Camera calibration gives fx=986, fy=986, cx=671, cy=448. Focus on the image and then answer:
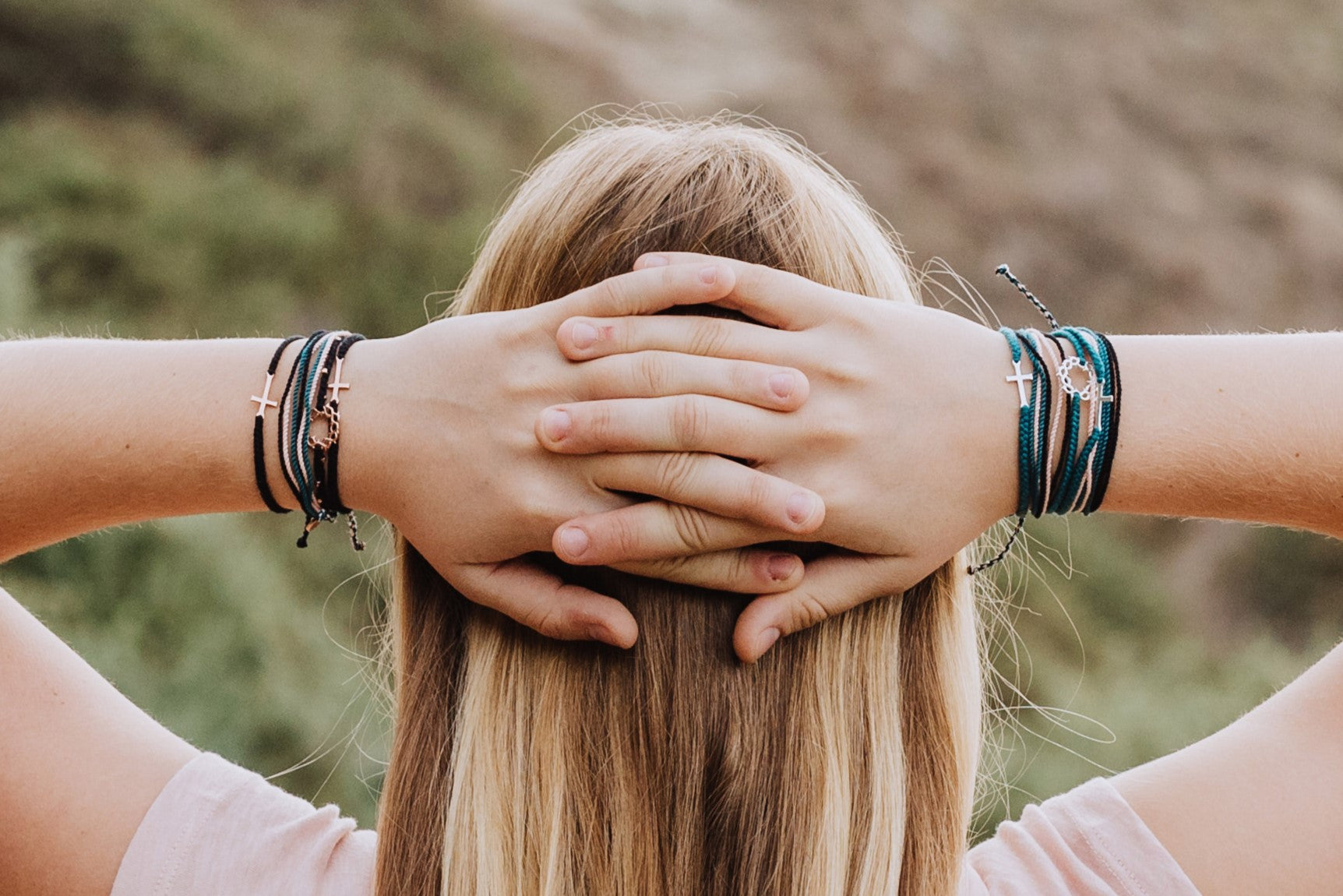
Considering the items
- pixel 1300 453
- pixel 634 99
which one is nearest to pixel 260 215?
pixel 634 99

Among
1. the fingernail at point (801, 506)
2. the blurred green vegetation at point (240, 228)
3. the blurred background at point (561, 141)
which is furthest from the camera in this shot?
the blurred background at point (561, 141)

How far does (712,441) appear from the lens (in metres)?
1.15

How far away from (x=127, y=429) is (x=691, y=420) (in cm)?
75

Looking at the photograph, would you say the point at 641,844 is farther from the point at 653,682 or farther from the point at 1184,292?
the point at 1184,292

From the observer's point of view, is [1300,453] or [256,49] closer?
[1300,453]

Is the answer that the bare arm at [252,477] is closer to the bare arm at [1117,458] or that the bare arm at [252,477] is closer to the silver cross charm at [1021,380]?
the bare arm at [1117,458]

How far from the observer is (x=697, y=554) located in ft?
3.94

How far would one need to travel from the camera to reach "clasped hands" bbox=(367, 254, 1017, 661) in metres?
1.16

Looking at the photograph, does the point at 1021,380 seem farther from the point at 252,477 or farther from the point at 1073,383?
the point at 252,477

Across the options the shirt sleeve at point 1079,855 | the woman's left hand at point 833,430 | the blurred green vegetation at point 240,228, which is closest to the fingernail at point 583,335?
the woman's left hand at point 833,430

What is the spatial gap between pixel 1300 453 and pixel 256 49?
743cm

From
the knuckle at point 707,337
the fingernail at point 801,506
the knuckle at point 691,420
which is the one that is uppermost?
the knuckle at point 707,337

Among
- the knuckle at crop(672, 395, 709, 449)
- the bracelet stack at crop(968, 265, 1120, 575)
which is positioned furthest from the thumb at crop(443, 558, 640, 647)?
the bracelet stack at crop(968, 265, 1120, 575)

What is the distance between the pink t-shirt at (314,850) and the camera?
4.13ft
